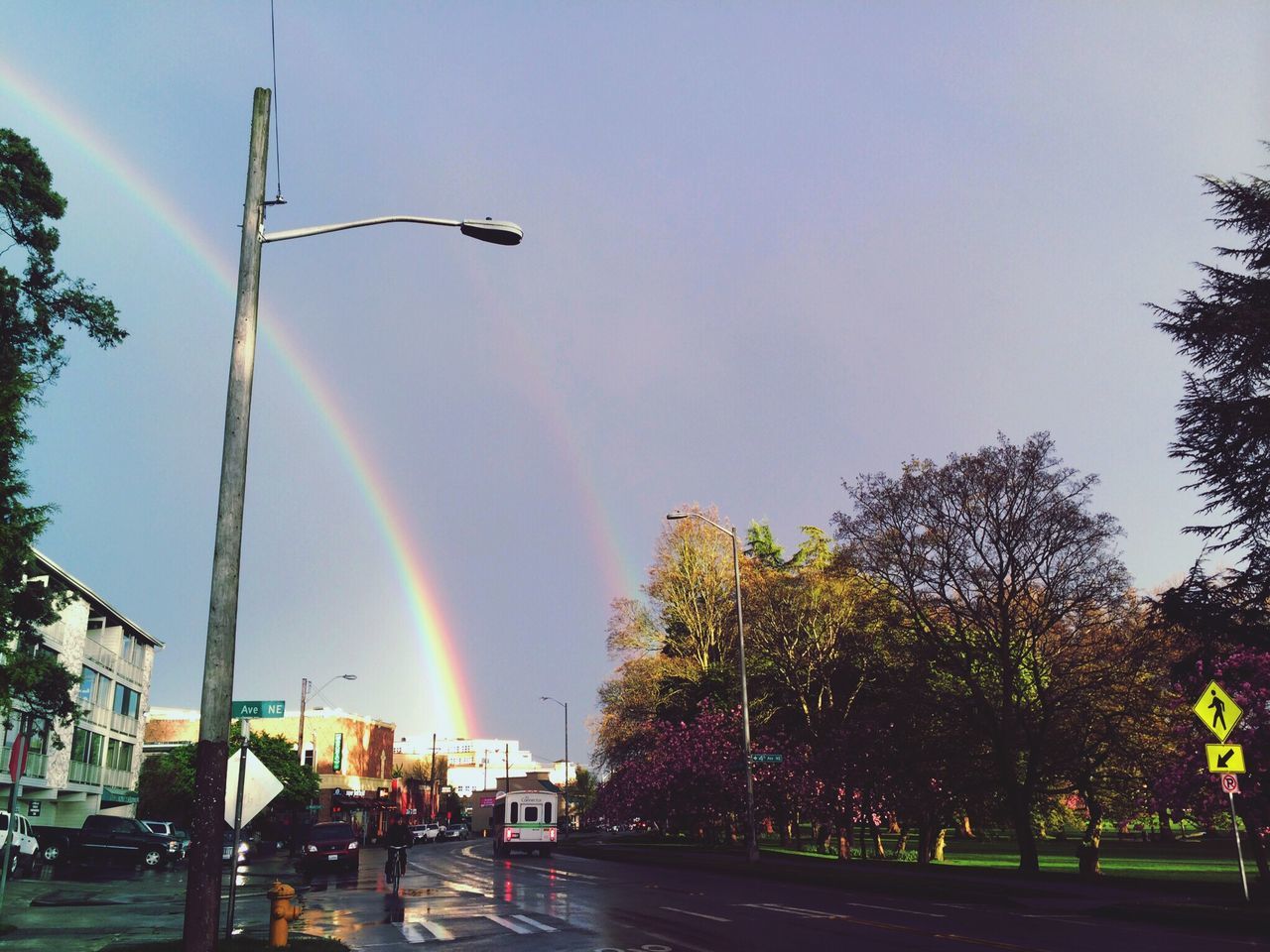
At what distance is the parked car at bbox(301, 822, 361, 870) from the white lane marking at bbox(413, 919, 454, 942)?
2414 centimetres

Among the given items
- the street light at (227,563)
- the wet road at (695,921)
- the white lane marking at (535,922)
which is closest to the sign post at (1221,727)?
the wet road at (695,921)

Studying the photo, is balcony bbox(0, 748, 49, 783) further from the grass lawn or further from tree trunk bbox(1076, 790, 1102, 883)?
tree trunk bbox(1076, 790, 1102, 883)

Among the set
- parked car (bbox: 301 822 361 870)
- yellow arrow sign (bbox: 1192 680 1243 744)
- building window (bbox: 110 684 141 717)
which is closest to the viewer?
yellow arrow sign (bbox: 1192 680 1243 744)

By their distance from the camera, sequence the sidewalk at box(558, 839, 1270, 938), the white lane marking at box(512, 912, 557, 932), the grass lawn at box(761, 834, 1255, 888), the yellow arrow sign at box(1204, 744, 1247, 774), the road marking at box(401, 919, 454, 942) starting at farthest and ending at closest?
the grass lawn at box(761, 834, 1255, 888) < the yellow arrow sign at box(1204, 744, 1247, 774) < the sidewalk at box(558, 839, 1270, 938) < the white lane marking at box(512, 912, 557, 932) < the road marking at box(401, 919, 454, 942)

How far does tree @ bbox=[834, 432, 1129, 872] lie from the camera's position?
32.1 meters

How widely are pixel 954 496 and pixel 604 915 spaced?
20958 millimetres

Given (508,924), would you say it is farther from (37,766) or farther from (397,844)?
(37,766)

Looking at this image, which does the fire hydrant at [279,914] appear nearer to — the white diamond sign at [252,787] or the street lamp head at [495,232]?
the white diamond sign at [252,787]

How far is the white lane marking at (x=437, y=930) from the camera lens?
15.5m

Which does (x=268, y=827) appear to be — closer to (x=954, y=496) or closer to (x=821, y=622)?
(x=821, y=622)

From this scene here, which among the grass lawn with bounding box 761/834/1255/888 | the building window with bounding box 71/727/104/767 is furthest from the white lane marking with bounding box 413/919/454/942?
the building window with bounding box 71/727/104/767

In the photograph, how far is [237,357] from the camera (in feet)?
31.6

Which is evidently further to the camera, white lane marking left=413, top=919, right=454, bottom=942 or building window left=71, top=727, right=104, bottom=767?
building window left=71, top=727, right=104, bottom=767

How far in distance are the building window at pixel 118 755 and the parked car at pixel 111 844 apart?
69.1 ft
